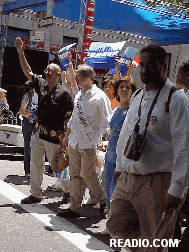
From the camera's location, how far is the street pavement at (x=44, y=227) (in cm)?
507

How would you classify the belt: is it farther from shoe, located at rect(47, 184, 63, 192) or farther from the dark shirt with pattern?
shoe, located at rect(47, 184, 63, 192)

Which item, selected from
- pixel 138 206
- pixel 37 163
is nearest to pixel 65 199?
pixel 37 163

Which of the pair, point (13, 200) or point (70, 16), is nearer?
point (13, 200)

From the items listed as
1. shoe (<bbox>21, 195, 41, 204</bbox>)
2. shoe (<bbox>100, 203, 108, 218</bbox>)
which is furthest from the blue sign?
shoe (<bbox>100, 203, 108, 218</bbox>)

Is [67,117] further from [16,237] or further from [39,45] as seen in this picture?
[39,45]

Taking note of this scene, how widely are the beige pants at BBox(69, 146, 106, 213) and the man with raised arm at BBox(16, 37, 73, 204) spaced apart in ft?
1.74

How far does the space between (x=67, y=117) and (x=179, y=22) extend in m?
10.7

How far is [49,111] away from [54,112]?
72 millimetres

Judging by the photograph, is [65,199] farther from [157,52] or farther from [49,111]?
[157,52]

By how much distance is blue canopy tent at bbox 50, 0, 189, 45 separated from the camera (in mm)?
16359

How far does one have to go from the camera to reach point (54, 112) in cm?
688

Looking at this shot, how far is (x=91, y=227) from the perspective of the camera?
5996 millimetres

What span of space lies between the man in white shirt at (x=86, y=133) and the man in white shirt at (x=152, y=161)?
2.54 m

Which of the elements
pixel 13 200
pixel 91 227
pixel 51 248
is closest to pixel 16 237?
pixel 51 248
